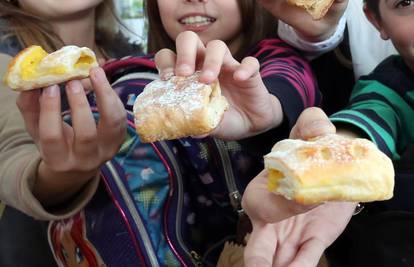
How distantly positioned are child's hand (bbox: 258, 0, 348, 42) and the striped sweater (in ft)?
0.44

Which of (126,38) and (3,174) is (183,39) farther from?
(126,38)

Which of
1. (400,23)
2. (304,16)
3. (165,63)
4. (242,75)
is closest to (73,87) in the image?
(165,63)

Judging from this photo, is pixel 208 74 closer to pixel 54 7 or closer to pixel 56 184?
pixel 56 184

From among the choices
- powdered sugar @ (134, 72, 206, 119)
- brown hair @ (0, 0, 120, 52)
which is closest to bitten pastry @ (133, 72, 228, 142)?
powdered sugar @ (134, 72, 206, 119)

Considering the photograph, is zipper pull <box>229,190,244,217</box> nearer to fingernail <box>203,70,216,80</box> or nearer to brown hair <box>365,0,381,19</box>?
fingernail <box>203,70,216,80</box>

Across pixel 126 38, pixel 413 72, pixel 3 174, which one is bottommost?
pixel 126 38

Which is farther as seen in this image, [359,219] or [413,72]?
[413,72]

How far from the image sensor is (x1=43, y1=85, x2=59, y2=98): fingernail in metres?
0.63

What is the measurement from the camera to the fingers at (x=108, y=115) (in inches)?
25.3

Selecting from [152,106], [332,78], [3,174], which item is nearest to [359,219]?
[152,106]

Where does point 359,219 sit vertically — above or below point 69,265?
above

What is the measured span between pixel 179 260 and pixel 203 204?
117 mm

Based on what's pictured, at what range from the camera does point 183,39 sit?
2.02ft

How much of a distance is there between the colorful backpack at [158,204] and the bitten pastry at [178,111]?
236 millimetres
